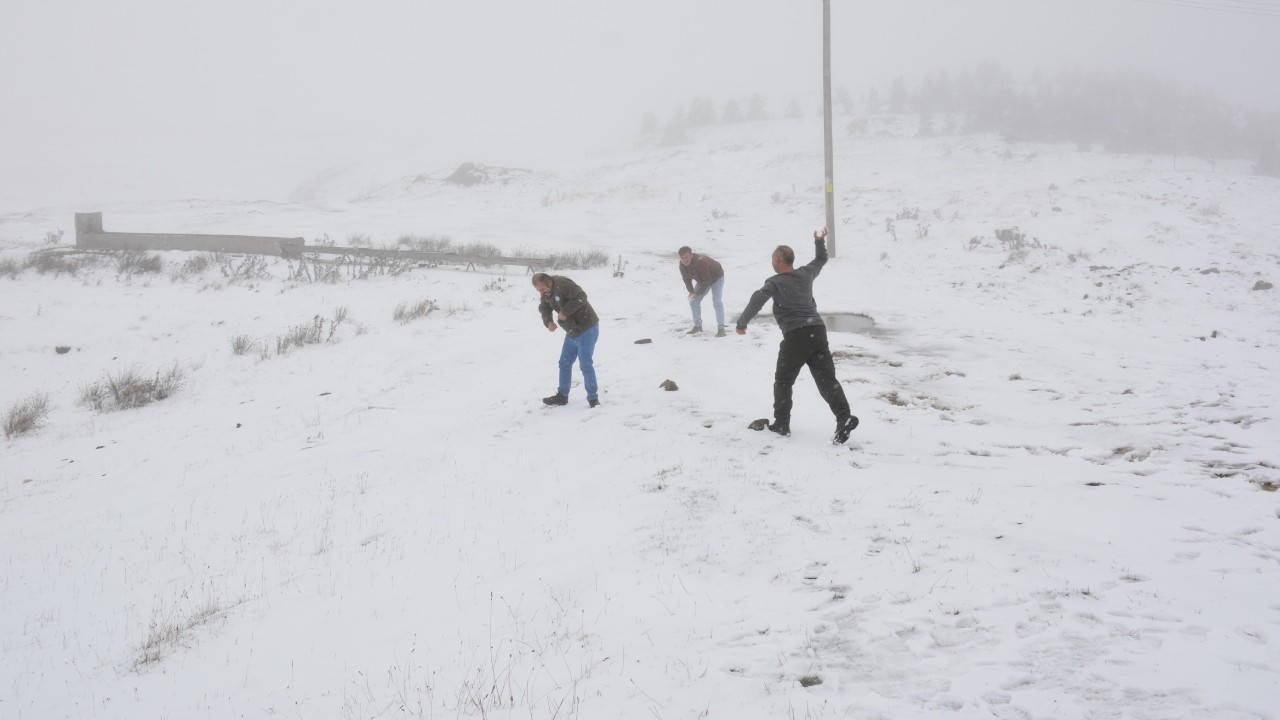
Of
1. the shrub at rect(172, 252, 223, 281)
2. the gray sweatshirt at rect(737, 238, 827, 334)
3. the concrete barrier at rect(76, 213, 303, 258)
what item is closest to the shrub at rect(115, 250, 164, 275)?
the shrub at rect(172, 252, 223, 281)

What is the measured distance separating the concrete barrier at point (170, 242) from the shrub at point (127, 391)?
9.75 meters

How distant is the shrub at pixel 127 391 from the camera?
10.9 m

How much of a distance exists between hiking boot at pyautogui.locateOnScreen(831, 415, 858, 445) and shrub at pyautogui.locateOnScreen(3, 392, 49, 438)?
1213cm

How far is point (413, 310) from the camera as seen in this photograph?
15.1m

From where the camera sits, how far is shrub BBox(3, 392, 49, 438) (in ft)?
32.7

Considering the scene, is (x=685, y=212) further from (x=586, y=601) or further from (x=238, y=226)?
(x=586, y=601)

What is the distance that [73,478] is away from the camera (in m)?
8.31

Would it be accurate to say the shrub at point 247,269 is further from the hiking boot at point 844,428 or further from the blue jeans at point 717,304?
the hiking boot at point 844,428

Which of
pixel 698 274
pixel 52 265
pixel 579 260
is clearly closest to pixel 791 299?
pixel 698 274

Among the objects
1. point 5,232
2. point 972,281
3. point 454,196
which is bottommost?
point 972,281

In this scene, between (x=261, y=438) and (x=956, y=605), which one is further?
(x=261, y=438)

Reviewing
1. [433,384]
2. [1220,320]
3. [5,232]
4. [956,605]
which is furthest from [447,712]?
[5,232]

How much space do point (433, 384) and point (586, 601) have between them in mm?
7328

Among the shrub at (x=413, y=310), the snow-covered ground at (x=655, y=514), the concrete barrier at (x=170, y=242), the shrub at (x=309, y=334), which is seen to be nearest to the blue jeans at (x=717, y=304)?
the snow-covered ground at (x=655, y=514)
